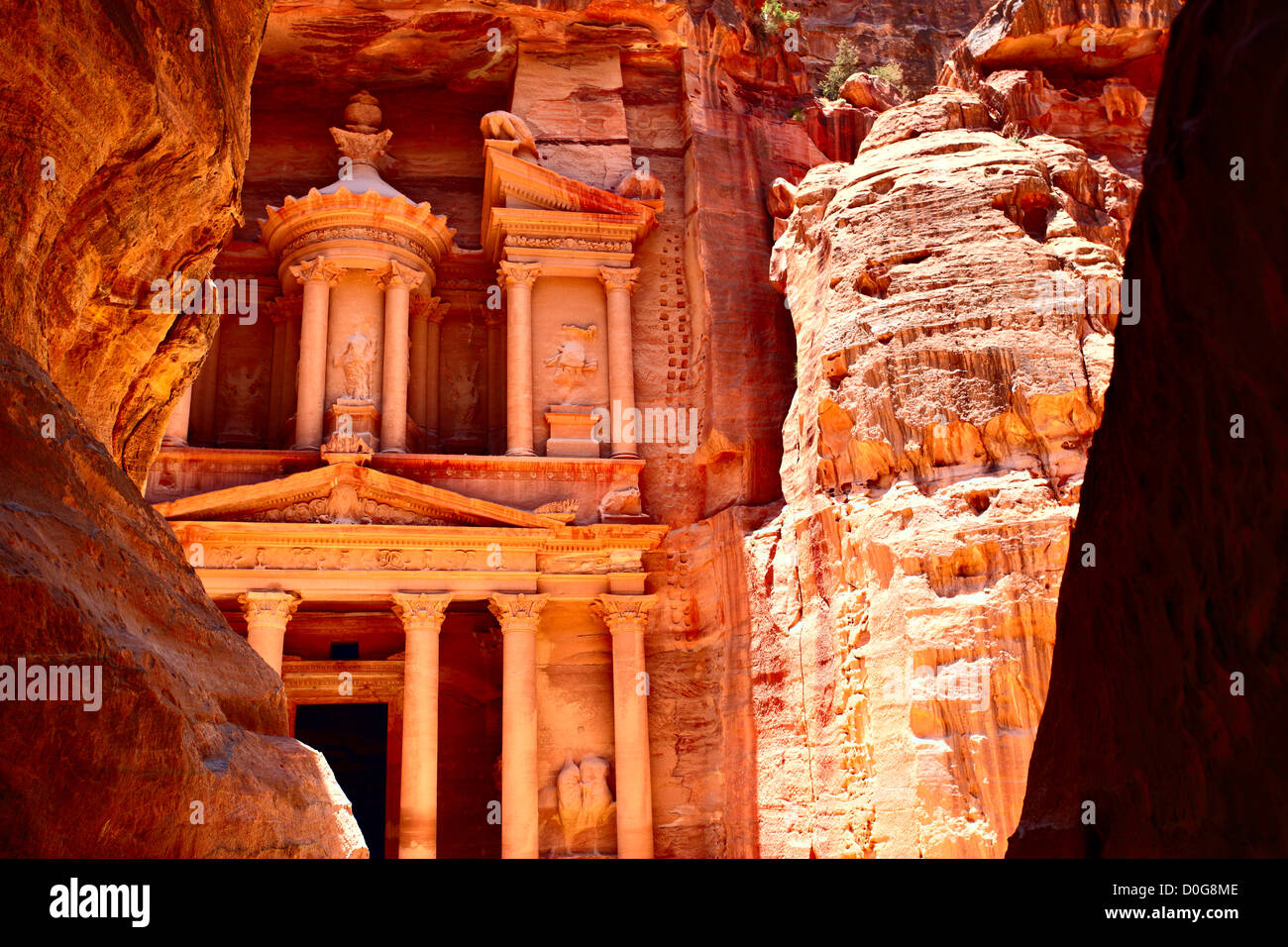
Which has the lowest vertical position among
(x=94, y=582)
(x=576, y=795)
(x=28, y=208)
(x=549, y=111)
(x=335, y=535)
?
(x=576, y=795)

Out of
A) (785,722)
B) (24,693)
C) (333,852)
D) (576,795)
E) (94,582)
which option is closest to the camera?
(24,693)

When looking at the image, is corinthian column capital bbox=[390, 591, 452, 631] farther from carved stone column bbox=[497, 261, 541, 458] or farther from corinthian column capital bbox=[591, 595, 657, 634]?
carved stone column bbox=[497, 261, 541, 458]

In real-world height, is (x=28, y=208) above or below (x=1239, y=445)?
above

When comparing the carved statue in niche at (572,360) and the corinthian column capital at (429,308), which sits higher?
the corinthian column capital at (429,308)

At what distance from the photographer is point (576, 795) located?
1800cm

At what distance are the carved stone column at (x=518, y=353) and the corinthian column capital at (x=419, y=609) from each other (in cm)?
310

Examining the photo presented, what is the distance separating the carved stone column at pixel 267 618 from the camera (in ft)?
56.9

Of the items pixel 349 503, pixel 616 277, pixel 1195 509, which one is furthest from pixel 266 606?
pixel 1195 509

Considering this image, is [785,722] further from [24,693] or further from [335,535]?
[24,693]

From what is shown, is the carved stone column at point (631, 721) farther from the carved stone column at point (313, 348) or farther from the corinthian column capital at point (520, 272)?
the corinthian column capital at point (520, 272)

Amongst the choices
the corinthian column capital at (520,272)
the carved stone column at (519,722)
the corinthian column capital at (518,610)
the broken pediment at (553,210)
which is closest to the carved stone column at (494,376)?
the corinthian column capital at (520,272)

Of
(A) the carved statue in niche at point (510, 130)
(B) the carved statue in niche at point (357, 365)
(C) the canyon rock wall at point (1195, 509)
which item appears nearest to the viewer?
(C) the canyon rock wall at point (1195, 509)

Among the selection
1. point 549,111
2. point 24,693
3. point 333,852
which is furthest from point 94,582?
point 549,111
